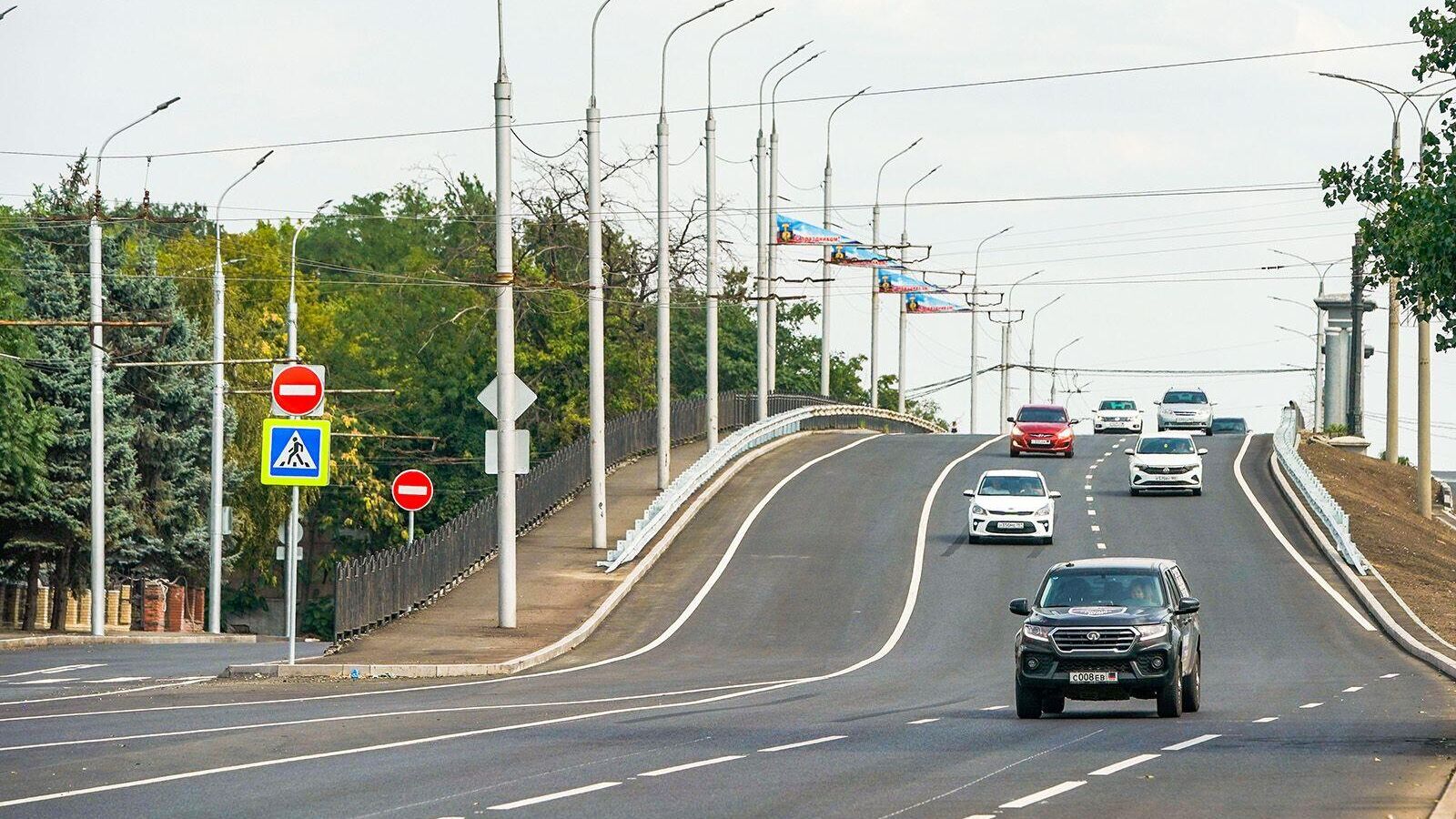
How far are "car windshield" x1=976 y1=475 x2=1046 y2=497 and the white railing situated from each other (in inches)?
276

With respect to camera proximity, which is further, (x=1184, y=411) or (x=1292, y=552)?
(x=1184, y=411)

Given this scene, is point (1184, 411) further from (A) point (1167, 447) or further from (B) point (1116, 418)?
(A) point (1167, 447)

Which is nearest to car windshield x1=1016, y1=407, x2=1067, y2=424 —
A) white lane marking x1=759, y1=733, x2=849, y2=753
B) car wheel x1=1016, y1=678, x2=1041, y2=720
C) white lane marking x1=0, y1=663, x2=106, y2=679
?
white lane marking x1=0, y1=663, x2=106, y2=679

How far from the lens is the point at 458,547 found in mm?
41094

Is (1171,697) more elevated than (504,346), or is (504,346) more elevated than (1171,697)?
(504,346)

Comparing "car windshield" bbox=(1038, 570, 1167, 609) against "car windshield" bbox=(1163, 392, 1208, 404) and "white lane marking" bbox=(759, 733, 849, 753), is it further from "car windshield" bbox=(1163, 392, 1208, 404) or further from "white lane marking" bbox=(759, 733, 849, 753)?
"car windshield" bbox=(1163, 392, 1208, 404)

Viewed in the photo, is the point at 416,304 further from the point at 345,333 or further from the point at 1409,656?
the point at 1409,656

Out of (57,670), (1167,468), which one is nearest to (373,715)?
(57,670)

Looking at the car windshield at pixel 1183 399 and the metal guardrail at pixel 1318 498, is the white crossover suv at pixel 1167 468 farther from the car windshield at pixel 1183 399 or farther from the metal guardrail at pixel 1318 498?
the car windshield at pixel 1183 399

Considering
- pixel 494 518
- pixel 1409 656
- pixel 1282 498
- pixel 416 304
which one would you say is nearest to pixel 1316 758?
pixel 1409 656

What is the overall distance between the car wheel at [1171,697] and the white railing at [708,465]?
Result: 68.3 ft

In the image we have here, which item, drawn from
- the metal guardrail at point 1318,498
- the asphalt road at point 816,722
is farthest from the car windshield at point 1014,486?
the metal guardrail at point 1318,498

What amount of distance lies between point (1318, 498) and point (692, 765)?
37.4 meters

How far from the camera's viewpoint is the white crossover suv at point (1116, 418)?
85812 mm
